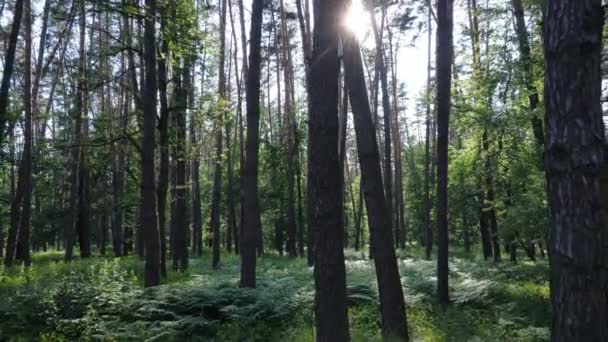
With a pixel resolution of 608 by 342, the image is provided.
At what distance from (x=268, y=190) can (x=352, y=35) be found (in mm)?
24670

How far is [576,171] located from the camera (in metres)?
2.79

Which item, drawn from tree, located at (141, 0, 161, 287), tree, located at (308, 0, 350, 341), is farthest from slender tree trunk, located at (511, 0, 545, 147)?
tree, located at (141, 0, 161, 287)

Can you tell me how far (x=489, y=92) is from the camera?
1495 cm

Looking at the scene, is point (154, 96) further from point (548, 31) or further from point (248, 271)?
point (548, 31)

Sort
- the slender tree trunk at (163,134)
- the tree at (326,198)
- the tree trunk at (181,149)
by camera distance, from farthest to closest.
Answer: the tree trunk at (181,149)
the slender tree trunk at (163,134)
the tree at (326,198)

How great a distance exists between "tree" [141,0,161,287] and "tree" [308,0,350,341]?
232 inches

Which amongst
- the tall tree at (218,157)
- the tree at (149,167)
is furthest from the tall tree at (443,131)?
the tree at (149,167)

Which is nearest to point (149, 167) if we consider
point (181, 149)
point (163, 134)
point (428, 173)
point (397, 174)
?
point (163, 134)

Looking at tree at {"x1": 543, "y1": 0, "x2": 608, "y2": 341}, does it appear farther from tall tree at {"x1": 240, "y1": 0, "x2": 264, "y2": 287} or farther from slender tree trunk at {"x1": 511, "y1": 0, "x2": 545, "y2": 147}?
slender tree trunk at {"x1": 511, "y1": 0, "x2": 545, "y2": 147}

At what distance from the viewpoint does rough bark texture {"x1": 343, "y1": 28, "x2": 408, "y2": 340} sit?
6.68m

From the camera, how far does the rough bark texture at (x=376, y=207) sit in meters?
6.68

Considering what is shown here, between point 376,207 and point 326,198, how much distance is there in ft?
6.87

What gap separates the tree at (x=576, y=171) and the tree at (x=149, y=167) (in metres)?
8.53

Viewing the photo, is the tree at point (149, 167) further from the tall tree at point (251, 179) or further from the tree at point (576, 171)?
the tree at point (576, 171)
